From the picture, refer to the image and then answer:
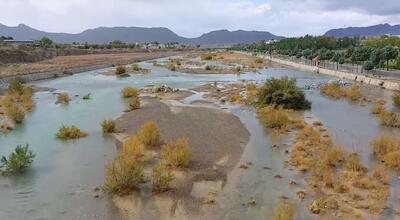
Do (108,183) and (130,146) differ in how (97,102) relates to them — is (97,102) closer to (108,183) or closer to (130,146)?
(130,146)

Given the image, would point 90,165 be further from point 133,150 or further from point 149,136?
point 149,136

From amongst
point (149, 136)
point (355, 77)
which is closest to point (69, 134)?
point (149, 136)

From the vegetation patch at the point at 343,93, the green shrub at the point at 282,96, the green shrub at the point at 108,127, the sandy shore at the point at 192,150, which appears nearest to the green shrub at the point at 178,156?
the sandy shore at the point at 192,150

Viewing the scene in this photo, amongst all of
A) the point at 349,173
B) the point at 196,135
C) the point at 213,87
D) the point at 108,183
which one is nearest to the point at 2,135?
the point at 196,135

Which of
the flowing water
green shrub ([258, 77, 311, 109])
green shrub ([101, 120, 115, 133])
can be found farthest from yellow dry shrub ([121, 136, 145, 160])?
green shrub ([258, 77, 311, 109])

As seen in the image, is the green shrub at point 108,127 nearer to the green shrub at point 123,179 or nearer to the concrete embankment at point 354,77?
the green shrub at point 123,179
